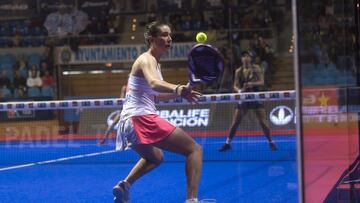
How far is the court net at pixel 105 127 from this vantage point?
467 inches

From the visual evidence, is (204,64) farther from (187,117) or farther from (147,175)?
(187,117)

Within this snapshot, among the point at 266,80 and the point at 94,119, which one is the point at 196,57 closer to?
the point at 94,119

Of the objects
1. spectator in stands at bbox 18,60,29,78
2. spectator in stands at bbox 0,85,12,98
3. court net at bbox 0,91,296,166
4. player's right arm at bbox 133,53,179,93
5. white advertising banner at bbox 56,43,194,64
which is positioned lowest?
court net at bbox 0,91,296,166

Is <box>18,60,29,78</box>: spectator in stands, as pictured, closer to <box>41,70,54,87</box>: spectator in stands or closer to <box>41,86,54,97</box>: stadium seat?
<box>41,70,54,87</box>: spectator in stands

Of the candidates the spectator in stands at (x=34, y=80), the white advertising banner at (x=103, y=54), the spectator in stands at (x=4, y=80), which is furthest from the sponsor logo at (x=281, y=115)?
the spectator in stands at (x=4, y=80)

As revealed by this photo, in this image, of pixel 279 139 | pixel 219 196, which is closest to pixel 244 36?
pixel 279 139

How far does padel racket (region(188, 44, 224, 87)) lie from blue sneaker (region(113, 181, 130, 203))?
145cm

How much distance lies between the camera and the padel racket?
18.4 ft

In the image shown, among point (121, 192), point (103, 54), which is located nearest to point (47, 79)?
point (103, 54)

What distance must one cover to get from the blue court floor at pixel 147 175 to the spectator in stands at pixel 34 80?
5.77 metres

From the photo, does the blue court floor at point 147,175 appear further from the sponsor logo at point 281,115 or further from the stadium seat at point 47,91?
the stadium seat at point 47,91

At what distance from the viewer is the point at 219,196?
757 centimetres

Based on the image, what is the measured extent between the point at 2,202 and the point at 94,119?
9537 millimetres

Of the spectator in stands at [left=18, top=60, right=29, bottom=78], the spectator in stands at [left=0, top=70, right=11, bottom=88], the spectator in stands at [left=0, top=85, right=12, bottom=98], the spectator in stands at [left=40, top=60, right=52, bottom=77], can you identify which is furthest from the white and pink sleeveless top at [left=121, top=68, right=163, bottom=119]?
the spectator in stands at [left=18, top=60, right=29, bottom=78]
